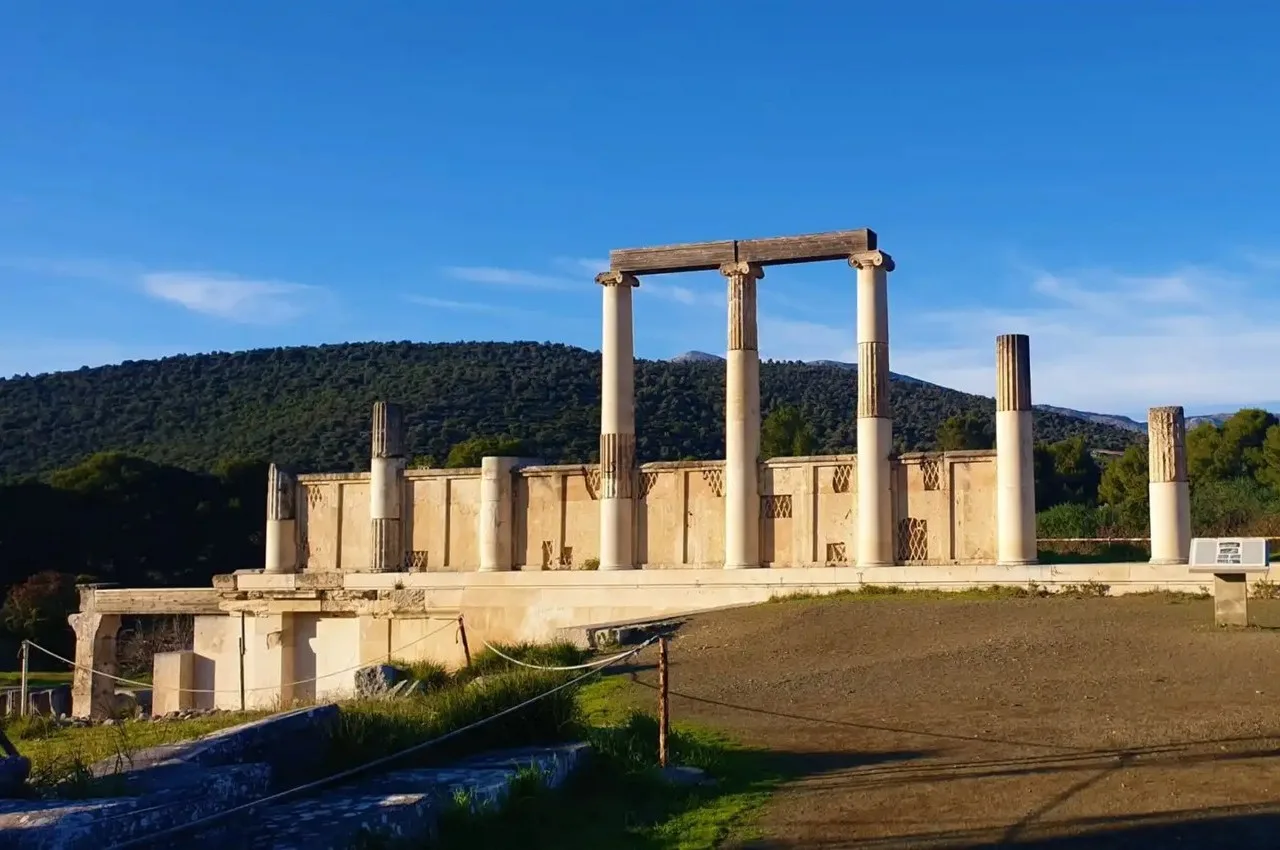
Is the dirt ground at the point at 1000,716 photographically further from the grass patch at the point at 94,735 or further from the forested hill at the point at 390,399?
the forested hill at the point at 390,399

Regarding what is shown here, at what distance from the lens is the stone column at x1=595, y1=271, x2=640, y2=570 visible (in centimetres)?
2866

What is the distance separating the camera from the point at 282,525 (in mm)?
31328

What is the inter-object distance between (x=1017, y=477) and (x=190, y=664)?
1792 cm

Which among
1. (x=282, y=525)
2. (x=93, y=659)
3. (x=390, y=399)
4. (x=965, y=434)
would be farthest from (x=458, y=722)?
(x=390, y=399)

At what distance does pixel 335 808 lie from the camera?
9.35 metres

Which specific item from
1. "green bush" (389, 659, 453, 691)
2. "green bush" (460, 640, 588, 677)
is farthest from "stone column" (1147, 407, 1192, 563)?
"green bush" (389, 659, 453, 691)

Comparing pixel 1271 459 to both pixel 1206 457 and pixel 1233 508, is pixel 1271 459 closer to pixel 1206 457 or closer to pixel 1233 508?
pixel 1206 457

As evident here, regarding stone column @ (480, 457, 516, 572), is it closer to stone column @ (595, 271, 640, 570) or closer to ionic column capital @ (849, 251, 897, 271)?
stone column @ (595, 271, 640, 570)

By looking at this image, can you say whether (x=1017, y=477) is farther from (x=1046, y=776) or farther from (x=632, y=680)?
(x=1046, y=776)

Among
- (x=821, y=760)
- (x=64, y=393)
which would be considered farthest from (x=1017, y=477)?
(x=64, y=393)

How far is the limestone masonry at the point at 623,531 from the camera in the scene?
2633cm

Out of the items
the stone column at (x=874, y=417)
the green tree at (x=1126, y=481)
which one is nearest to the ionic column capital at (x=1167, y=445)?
the stone column at (x=874, y=417)

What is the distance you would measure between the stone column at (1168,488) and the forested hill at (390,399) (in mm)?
37178

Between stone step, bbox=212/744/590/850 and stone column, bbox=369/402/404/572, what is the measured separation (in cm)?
1891
